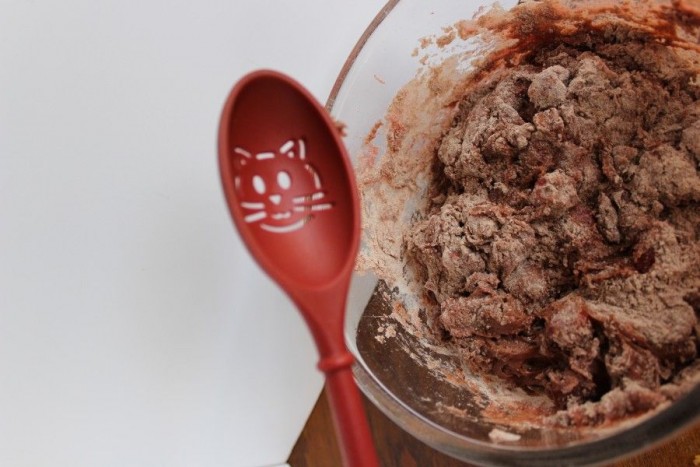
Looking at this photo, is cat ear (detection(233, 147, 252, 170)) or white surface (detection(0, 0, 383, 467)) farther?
white surface (detection(0, 0, 383, 467))

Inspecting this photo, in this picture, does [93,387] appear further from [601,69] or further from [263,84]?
[601,69]

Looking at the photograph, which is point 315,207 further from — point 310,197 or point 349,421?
point 349,421

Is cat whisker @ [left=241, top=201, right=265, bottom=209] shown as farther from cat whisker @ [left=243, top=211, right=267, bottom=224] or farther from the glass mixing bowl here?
the glass mixing bowl

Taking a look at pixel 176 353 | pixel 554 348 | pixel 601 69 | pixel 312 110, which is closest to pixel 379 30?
pixel 312 110

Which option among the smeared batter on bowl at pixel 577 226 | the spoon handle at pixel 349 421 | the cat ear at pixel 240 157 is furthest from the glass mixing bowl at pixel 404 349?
the cat ear at pixel 240 157

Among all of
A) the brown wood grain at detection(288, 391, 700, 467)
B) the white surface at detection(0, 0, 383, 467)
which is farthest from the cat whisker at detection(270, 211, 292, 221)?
the brown wood grain at detection(288, 391, 700, 467)

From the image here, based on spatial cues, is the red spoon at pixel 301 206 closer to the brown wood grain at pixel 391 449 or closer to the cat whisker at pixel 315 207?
the cat whisker at pixel 315 207
